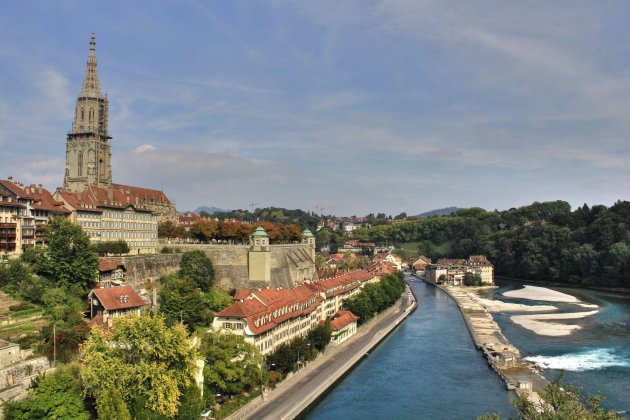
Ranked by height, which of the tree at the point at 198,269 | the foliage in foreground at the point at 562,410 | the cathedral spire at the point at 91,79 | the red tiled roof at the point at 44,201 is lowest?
the foliage in foreground at the point at 562,410

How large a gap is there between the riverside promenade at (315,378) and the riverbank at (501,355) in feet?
37.2

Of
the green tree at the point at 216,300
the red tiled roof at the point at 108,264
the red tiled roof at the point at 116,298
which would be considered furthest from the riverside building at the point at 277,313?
the red tiled roof at the point at 108,264

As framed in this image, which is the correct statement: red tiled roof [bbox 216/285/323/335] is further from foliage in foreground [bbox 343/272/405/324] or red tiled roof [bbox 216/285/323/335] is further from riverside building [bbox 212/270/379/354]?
foliage in foreground [bbox 343/272/405/324]

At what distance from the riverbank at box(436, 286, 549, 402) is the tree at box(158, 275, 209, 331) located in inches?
1043

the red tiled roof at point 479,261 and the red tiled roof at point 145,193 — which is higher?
the red tiled roof at point 145,193

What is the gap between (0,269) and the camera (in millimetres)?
46875

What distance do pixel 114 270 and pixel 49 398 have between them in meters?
26.0

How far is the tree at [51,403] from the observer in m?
29.8

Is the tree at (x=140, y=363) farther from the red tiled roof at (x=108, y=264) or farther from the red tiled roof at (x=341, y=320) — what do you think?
the red tiled roof at (x=341, y=320)

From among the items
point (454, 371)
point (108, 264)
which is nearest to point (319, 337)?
point (454, 371)

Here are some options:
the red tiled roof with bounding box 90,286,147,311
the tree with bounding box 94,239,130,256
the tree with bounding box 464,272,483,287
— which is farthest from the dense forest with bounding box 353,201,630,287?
the red tiled roof with bounding box 90,286,147,311

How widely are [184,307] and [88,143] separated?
122ft

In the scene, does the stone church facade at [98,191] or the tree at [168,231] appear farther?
the tree at [168,231]

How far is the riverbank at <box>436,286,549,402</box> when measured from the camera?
48125 millimetres
